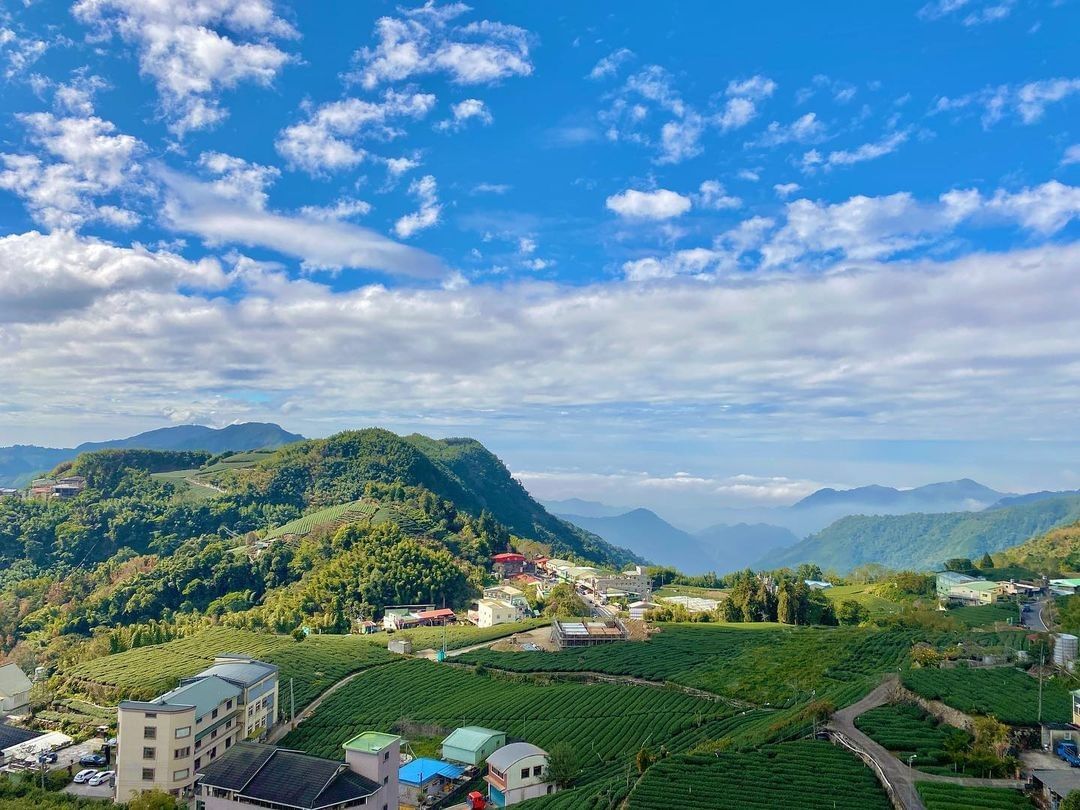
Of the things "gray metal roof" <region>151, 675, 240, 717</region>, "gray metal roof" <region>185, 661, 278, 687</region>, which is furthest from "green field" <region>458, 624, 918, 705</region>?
"gray metal roof" <region>151, 675, 240, 717</region>

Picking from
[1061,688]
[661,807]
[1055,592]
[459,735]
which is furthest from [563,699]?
[1055,592]

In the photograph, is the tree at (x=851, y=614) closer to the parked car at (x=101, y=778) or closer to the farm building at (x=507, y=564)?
the farm building at (x=507, y=564)

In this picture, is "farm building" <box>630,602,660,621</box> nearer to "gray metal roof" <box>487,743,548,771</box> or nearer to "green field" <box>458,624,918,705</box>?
"green field" <box>458,624,918,705</box>

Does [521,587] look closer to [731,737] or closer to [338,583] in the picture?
[338,583]

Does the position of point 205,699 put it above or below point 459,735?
above

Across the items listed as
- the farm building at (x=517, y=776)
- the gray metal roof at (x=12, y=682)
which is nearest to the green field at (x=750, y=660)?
the farm building at (x=517, y=776)

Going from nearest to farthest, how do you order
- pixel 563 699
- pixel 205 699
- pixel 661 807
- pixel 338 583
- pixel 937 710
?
pixel 661 807, pixel 937 710, pixel 205 699, pixel 563 699, pixel 338 583

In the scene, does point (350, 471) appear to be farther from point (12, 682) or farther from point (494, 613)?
point (12, 682)
